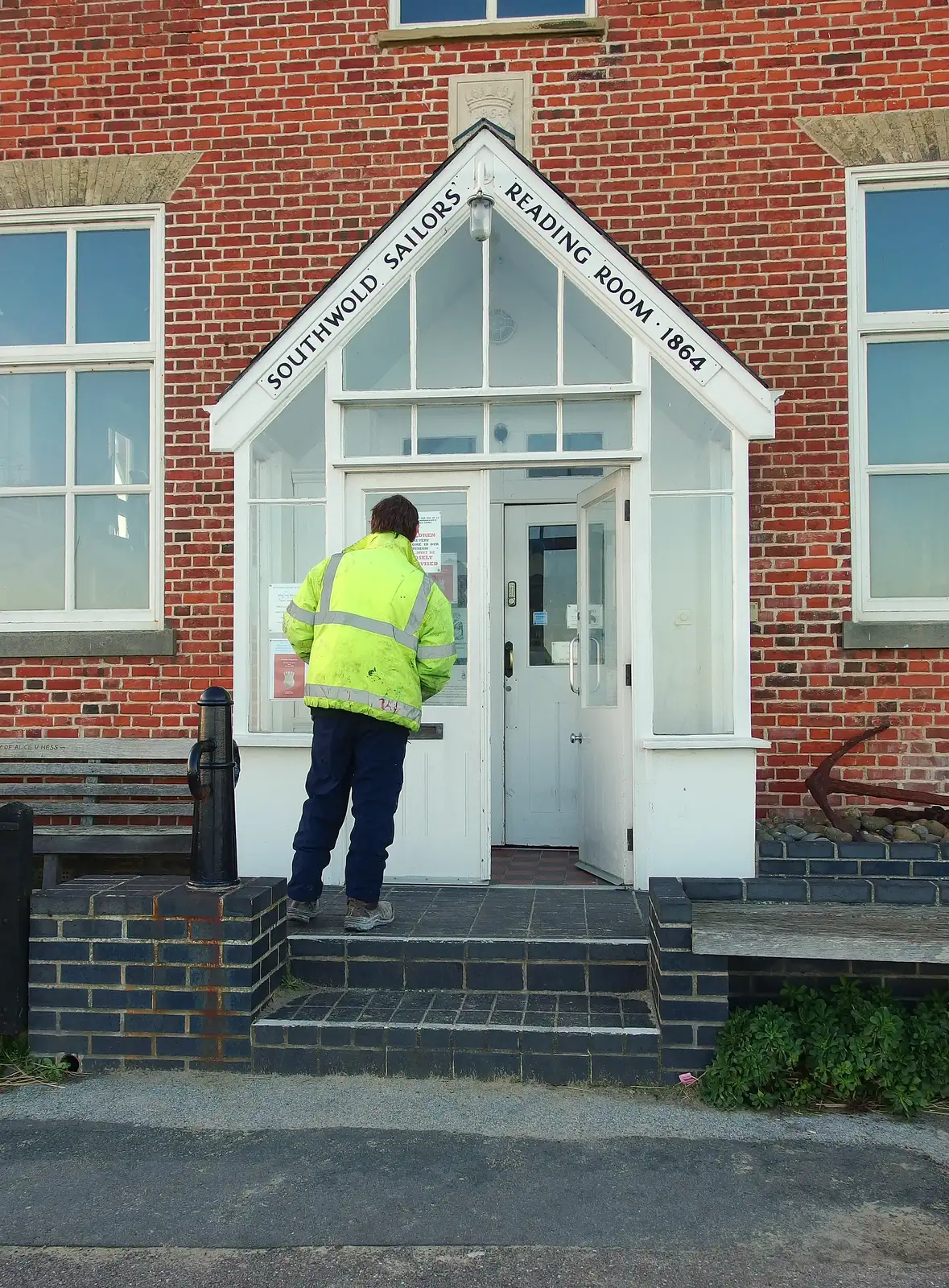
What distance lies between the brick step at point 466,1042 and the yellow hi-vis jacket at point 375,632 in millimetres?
1244

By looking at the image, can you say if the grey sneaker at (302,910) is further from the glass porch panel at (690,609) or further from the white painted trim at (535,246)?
the white painted trim at (535,246)

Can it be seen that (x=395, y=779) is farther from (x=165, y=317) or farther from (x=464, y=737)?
(x=165, y=317)

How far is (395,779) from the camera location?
472cm

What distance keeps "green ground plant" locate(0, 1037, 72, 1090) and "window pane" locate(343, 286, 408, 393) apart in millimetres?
3571

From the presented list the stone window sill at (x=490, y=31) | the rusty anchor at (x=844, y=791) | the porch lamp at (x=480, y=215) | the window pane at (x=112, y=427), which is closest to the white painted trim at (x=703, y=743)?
the rusty anchor at (x=844, y=791)

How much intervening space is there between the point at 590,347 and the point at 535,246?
599 millimetres

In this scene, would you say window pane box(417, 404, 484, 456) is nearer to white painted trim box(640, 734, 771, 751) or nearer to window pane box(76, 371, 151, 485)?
white painted trim box(640, 734, 771, 751)

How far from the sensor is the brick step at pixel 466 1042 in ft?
12.8

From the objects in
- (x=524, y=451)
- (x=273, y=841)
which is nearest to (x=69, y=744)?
(x=273, y=841)

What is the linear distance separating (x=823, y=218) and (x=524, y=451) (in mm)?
2581

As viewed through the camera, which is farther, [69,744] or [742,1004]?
[69,744]

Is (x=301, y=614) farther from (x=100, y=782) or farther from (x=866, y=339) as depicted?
(x=866, y=339)

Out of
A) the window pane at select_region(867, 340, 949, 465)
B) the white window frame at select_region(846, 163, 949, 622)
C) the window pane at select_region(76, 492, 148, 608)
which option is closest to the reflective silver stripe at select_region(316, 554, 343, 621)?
the window pane at select_region(76, 492, 148, 608)

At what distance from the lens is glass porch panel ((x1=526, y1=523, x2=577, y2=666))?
24.3 feet
